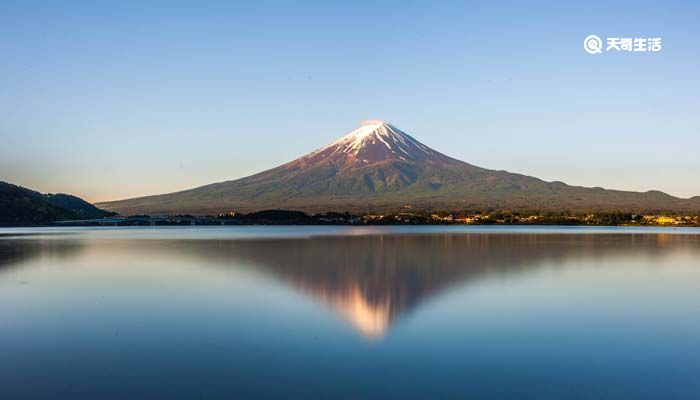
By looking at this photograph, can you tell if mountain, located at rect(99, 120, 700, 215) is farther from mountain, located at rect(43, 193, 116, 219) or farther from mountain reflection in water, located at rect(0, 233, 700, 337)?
mountain reflection in water, located at rect(0, 233, 700, 337)

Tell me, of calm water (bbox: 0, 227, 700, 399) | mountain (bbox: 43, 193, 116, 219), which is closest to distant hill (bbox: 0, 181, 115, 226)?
mountain (bbox: 43, 193, 116, 219)

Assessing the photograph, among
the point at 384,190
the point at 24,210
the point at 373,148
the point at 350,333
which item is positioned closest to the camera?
the point at 350,333

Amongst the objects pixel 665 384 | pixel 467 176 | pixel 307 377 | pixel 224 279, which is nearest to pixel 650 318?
pixel 665 384

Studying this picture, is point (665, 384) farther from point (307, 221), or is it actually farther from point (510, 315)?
point (307, 221)

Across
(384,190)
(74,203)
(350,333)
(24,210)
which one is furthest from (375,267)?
(74,203)

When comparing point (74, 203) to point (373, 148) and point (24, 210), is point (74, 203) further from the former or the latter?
point (373, 148)

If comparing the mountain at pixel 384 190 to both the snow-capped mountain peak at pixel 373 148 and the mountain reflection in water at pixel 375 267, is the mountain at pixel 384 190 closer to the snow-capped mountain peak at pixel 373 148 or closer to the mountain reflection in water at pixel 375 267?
the snow-capped mountain peak at pixel 373 148
